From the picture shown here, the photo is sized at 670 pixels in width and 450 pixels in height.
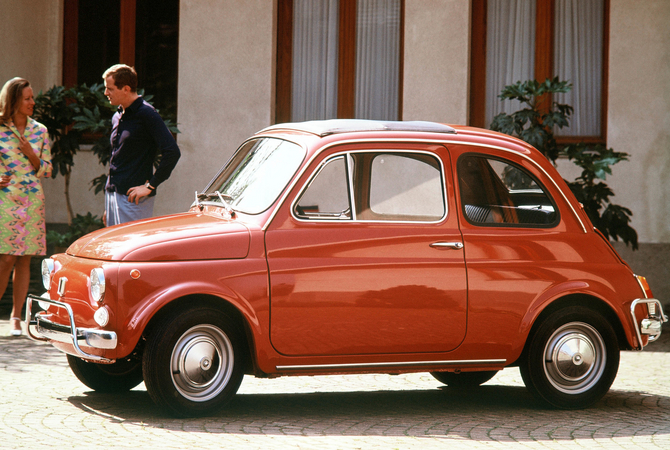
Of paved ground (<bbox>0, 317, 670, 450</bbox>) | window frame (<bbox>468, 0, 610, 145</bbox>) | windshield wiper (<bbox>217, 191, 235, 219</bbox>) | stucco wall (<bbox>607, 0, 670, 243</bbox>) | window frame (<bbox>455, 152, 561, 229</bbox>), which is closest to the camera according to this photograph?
paved ground (<bbox>0, 317, 670, 450</bbox>)

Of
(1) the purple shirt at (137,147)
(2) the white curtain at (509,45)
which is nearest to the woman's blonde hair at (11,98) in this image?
(1) the purple shirt at (137,147)

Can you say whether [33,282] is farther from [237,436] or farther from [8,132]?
[237,436]

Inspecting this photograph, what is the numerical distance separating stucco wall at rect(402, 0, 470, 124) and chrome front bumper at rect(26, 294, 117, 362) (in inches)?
295

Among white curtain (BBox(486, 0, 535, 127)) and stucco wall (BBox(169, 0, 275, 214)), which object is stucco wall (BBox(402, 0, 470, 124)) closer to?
white curtain (BBox(486, 0, 535, 127))

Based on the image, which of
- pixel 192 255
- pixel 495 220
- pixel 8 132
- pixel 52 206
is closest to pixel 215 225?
pixel 192 255

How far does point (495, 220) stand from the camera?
20.7 feet

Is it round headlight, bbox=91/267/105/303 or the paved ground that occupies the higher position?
round headlight, bbox=91/267/105/303

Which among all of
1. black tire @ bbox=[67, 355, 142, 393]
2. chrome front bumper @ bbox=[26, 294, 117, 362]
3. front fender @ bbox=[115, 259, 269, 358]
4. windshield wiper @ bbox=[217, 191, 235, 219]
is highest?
windshield wiper @ bbox=[217, 191, 235, 219]

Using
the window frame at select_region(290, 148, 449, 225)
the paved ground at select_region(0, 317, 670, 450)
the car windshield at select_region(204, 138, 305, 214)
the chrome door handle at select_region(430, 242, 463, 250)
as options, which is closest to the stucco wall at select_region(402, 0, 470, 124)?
the paved ground at select_region(0, 317, 670, 450)

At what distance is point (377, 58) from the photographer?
13047 mm

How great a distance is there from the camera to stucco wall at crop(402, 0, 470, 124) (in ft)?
40.9

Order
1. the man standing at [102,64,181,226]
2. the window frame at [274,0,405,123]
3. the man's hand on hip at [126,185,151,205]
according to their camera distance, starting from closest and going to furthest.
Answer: the man's hand on hip at [126,185,151,205], the man standing at [102,64,181,226], the window frame at [274,0,405,123]

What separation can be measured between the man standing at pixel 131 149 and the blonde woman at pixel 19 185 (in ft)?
4.69

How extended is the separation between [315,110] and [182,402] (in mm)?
8058
